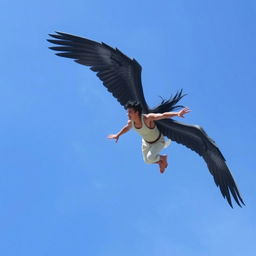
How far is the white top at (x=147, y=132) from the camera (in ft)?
35.3

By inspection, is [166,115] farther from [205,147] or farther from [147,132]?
[205,147]

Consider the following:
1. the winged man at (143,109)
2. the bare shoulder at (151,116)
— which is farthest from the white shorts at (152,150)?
the bare shoulder at (151,116)

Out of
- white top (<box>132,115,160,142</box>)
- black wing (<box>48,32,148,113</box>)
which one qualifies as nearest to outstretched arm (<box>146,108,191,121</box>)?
white top (<box>132,115,160,142</box>)

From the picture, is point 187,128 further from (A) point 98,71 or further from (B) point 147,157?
(A) point 98,71

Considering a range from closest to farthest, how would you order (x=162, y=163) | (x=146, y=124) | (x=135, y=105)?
(x=135, y=105), (x=146, y=124), (x=162, y=163)

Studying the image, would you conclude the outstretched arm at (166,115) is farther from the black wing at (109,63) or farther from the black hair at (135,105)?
the black wing at (109,63)

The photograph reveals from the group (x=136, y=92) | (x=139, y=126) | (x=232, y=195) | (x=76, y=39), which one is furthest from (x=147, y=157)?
(x=76, y=39)

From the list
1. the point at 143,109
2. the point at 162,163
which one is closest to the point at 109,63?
the point at 143,109

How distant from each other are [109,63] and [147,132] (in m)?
1.88

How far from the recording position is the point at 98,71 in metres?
11.8

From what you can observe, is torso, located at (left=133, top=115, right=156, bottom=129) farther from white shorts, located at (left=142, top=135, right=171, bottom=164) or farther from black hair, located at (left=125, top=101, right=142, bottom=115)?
white shorts, located at (left=142, top=135, right=171, bottom=164)

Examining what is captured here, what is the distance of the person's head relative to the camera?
10.5 m

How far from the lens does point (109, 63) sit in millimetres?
11648

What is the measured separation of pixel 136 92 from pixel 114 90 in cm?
55
